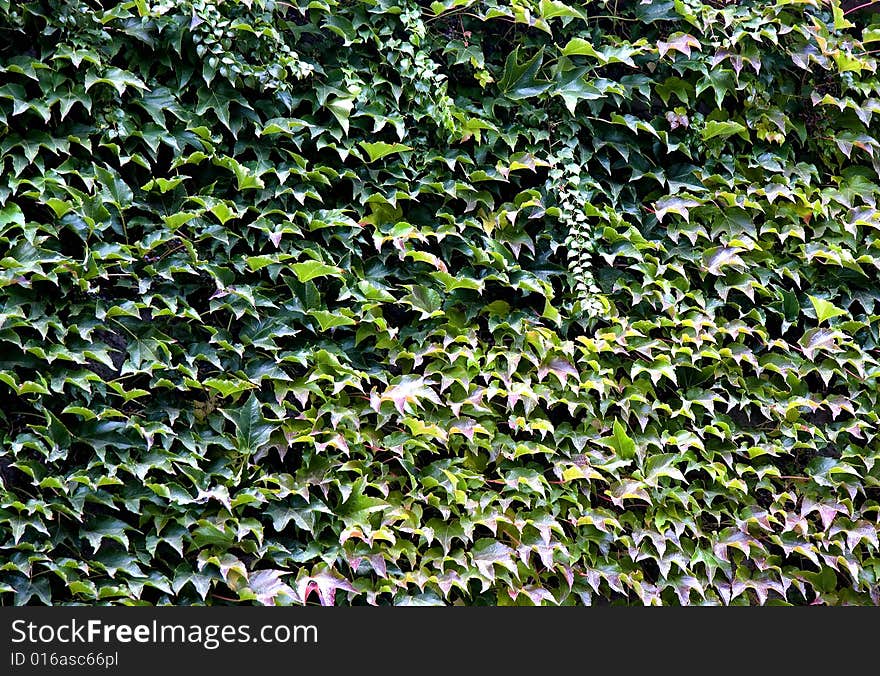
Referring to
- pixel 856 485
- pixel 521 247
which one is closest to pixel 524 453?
pixel 521 247

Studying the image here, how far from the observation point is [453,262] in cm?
282

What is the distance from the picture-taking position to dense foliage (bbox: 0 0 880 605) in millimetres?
2373

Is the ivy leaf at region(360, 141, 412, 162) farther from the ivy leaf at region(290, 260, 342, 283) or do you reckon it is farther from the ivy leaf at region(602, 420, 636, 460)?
the ivy leaf at region(602, 420, 636, 460)

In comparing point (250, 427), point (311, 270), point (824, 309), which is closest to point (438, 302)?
point (311, 270)

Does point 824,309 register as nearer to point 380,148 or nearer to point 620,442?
point 620,442

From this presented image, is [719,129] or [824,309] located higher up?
[719,129]

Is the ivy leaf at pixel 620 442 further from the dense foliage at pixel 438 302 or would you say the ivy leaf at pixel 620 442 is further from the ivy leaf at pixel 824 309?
the ivy leaf at pixel 824 309

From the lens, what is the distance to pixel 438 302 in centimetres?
268

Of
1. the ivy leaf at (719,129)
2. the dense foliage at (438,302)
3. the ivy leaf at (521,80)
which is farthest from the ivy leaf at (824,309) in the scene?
the ivy leaf at (521,80)

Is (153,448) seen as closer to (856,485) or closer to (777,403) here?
(777,403)

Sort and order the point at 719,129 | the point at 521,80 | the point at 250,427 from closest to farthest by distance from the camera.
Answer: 1. the point at 250,427
2. the point at 521,80
3. the point at 719,129

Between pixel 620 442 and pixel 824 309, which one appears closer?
pixel 620 442

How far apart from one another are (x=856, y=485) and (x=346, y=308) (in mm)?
1863

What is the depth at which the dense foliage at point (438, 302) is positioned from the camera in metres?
2.37
